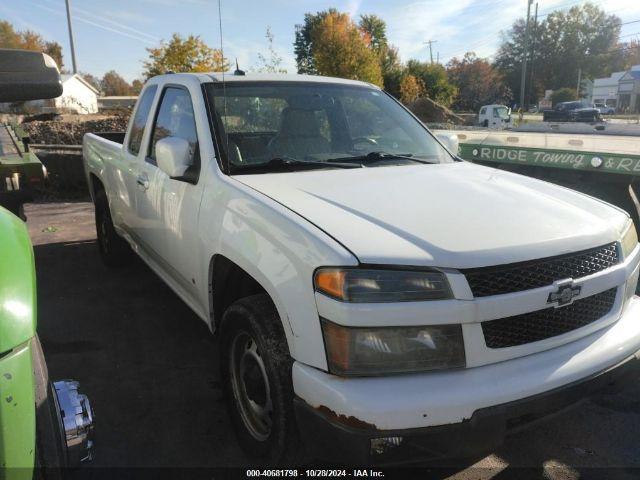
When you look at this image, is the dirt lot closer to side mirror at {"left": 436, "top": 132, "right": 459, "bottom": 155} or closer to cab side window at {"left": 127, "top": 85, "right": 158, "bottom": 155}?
cab side window at {"left": 127, "top": 85, "right": 158, "bottom": 155}

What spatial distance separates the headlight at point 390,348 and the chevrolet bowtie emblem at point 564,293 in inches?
17.0

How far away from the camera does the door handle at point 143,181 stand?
370 centimetres

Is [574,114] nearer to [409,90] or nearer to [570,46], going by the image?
[409,90]

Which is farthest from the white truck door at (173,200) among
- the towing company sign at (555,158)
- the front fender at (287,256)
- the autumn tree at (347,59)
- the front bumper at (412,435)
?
the autumn tree at (347,59)

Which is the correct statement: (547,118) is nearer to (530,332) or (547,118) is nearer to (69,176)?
(69,176)

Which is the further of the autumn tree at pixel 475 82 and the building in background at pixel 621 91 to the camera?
the autumn tree at pixel 475 82

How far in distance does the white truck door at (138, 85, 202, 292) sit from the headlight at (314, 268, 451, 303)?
1302mm

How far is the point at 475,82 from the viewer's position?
233ft

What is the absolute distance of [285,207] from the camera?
2271 millimetres

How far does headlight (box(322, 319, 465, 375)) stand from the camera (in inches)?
72.7

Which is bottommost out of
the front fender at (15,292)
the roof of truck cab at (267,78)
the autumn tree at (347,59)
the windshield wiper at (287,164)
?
the front fender at (15,292)

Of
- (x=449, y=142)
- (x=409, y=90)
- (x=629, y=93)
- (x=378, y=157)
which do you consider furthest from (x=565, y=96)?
(x=378, y=157)

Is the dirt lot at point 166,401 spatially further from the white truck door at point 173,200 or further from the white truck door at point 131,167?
the white truck door at point 131,167

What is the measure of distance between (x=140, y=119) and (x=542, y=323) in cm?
349
